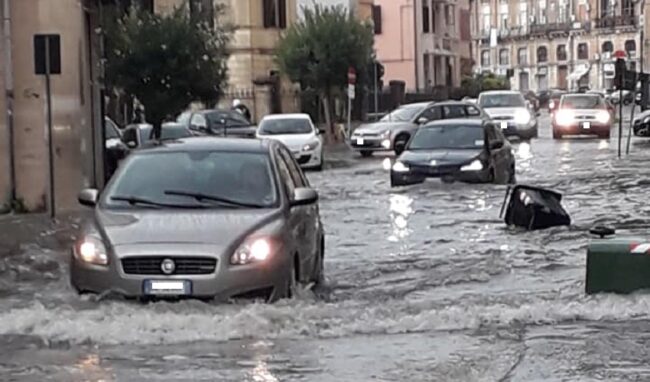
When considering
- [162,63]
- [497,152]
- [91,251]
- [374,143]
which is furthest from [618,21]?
[91,251]

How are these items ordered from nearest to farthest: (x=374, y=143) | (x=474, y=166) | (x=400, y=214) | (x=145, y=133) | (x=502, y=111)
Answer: (x=400, y=214) < (x=474, y=166) < (x=145, y=133) < (x=374, y=143) < (x=502, y=111)

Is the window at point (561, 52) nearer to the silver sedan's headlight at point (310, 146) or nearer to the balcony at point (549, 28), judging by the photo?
the balcony at point (549, 28)

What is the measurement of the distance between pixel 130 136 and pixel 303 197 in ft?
61.4

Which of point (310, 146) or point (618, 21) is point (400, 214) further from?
point (618, 21)

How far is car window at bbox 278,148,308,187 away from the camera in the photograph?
14.3 metres

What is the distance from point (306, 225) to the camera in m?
13.7

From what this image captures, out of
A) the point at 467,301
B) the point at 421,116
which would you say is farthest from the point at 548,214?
the point at 421,116

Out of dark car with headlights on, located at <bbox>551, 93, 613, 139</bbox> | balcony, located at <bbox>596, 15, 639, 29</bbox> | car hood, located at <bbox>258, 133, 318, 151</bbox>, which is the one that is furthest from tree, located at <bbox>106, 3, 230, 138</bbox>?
balcony, located at <bbox>596, 15, 639, 29</bbox>

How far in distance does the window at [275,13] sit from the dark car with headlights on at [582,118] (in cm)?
1558

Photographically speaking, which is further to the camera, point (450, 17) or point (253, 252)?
point (450, 17)

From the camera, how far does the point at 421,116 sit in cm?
4541

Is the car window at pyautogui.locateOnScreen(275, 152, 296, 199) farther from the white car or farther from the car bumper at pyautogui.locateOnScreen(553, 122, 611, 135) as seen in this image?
the car bumper at pyautogui.locateOnScreen(553, 122, 611, 135)

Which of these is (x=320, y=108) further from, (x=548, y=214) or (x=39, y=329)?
(x=39, y=329)

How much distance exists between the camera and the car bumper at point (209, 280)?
38.7 feet
